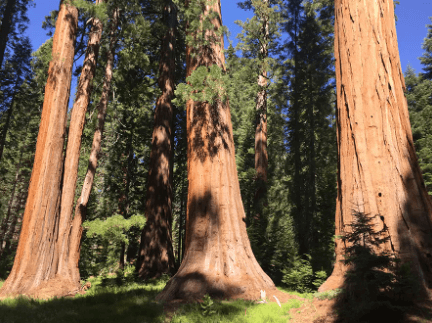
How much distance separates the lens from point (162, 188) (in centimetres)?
1115

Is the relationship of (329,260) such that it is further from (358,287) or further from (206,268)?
(358,287)

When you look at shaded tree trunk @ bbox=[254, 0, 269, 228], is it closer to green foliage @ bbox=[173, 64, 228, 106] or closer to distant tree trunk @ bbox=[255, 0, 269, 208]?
distant tree trunk @ bbox=[255, 0, 269, 208]

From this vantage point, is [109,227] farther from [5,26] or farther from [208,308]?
[5,26]

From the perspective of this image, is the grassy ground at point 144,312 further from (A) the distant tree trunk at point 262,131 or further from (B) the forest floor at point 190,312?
(A) the distant tree trunk at point 262,131

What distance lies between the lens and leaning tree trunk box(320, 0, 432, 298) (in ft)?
12.0

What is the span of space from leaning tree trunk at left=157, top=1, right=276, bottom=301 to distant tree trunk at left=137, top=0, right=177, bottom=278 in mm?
5007

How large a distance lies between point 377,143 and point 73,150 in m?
7.91

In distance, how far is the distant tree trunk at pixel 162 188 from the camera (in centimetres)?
1042

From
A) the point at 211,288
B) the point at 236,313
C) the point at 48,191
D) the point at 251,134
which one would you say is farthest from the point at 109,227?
the point at 251,134

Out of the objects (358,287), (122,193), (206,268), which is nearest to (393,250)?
(358,287)

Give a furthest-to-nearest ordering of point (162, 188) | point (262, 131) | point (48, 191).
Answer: point (262, 131)
point (162, 188)
point (48, 191)

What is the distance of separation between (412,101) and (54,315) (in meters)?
24.6

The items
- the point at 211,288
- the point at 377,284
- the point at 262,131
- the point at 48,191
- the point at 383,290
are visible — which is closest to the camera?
the point at 377,284

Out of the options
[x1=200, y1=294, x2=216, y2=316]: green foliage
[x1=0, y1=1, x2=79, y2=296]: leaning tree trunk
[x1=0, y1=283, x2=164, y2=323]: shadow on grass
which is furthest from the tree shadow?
[x1=0, y1=1, x2=79, y2=296]: leaning tree trunk
